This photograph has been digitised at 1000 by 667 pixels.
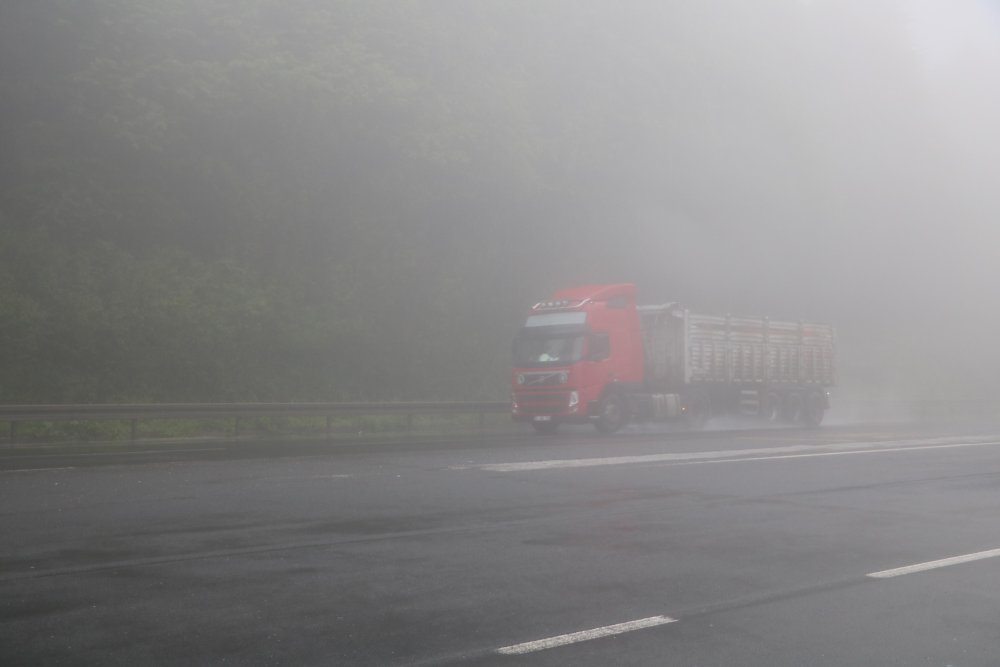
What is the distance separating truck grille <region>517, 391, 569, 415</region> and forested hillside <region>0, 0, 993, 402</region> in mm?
7866

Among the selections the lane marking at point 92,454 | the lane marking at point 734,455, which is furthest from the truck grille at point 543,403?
the lane marking at point 92,454

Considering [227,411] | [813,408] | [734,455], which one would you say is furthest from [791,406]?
[227,411]

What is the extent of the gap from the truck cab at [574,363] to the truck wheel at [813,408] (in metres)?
8.86

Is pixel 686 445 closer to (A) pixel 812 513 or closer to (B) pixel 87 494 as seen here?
(A) pixel 812 513

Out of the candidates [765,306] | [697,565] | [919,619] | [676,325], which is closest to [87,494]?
[697,565]

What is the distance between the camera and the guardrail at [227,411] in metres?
22.2

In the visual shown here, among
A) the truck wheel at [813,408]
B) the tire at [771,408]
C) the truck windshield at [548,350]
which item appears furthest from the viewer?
the truck wheel at [813,408]

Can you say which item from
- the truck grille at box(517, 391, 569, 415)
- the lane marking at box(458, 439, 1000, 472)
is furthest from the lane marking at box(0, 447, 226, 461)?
the truck grille at box(517, 391, 569, 415)

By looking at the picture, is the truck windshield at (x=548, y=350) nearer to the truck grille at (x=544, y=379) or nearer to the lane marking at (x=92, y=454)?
the truck grille at (x=544, y=379)

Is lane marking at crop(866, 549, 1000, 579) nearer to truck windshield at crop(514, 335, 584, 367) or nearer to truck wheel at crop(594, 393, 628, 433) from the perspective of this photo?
truck windshield at crop(514, 335, 584, 367)

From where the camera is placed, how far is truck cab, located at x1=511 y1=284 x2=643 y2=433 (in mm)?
26422

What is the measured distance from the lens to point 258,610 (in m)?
6.70

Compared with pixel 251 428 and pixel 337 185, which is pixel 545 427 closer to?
pixel 251 428

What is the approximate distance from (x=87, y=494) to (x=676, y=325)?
20.2 metres
